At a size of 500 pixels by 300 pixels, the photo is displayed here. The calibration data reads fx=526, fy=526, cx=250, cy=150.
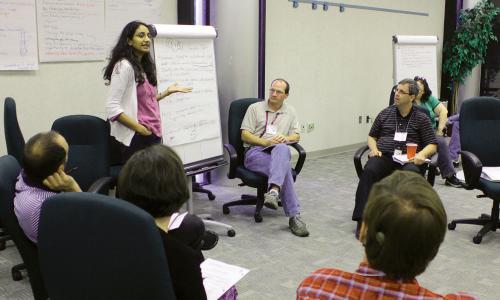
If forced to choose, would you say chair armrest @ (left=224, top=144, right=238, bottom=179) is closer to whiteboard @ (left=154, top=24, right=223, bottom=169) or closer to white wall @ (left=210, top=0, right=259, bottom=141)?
whiteboard @ (left=154, top=24, right=223, bottom=169)

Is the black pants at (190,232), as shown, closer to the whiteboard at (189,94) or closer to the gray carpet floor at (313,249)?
the gray carpet floor at (313,249)

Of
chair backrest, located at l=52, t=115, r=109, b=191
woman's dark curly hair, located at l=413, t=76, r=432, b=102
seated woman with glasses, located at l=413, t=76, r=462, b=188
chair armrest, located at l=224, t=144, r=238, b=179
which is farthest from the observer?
woman's dark curly hair, located at l=413, t=76, r=432, b=102

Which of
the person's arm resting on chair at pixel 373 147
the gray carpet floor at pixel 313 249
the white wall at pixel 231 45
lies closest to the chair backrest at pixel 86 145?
the gray carpet floor at pixel 313 249

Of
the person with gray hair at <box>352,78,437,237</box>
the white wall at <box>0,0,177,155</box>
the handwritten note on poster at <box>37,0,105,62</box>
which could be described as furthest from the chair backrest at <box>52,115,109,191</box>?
the person with gray hair at <box>352,78,437,237</box>

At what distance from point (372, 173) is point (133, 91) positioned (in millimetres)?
1742

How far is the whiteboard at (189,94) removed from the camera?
11.2 feet

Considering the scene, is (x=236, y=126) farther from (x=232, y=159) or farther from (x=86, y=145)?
(x=86, y=145)

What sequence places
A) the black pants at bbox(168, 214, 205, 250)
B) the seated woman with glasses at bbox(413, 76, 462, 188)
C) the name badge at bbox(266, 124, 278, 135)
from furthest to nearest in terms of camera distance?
the seated woman with glasses at bbox(413, 76, 462, 188) < the name badge at bbox(266, 124, 278, 135) < the black pants at bbox(168, 214, 205, 250)

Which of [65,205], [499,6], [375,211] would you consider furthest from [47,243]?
[499,6]

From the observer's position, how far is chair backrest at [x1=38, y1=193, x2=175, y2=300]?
45.9 inches

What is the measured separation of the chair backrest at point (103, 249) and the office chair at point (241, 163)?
2600 mm

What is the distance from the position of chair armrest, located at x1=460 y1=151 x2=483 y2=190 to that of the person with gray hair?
0.25 m

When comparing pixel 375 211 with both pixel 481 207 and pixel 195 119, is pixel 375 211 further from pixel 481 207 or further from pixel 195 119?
pixel 481 207

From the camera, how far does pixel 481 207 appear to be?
14.8ft
